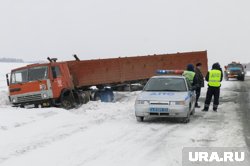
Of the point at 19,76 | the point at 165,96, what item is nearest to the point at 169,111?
the point at 165,96

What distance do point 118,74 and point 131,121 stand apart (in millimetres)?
10820

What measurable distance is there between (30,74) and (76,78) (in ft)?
9.68

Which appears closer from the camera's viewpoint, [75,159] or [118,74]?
[75,159]

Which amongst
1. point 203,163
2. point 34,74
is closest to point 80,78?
point 34,74

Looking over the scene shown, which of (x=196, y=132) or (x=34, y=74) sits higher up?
(x=34, y=74)

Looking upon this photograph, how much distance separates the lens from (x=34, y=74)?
59.5 ft

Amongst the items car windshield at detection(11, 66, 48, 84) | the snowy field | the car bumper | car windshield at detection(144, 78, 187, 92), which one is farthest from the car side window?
the car bumper

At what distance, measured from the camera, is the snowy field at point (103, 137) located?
25.5ft

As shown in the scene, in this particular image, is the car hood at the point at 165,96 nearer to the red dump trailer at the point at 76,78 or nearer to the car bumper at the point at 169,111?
the car bumper at the point at 169,111

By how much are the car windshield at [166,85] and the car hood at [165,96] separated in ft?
1.50

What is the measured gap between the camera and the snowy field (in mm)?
7762

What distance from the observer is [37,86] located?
17859 mm

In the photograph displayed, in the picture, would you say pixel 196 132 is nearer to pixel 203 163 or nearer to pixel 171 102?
pixel 171 102

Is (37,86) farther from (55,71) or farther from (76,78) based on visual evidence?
(76,78)
